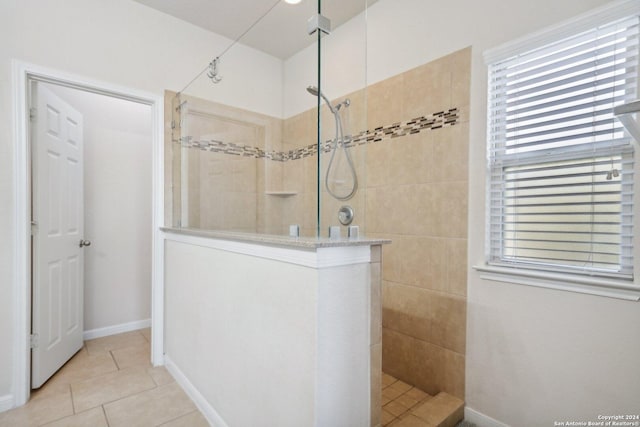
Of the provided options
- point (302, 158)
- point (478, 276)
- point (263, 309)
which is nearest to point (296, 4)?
point (302, 158)

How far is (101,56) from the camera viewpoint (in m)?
2.16

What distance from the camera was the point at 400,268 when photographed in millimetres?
2109

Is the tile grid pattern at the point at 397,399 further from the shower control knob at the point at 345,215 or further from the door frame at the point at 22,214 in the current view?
the door frame at the point at 22,214

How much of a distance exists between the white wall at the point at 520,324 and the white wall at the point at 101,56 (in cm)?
56

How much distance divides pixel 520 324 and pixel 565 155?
840 mm

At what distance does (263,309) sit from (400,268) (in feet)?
3.58

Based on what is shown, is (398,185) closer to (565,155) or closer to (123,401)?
(565,155)

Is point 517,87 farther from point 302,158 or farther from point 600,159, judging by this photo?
point 302,158

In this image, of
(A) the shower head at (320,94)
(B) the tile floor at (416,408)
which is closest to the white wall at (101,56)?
(A) the shower head at (320,94)

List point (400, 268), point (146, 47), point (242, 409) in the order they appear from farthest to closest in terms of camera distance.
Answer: point (146, 47)
point (400, 268)
point (242, 409)

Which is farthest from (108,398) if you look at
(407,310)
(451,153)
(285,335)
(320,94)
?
(451,153)

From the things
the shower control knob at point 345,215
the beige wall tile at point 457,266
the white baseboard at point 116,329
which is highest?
the shower control knob at point 345,215

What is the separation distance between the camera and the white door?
2039 millimetres

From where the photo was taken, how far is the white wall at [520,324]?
51.2 inches
